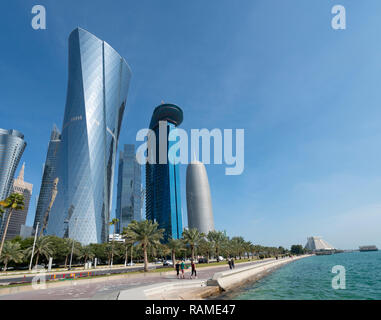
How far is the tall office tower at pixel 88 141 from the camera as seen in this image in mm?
127250

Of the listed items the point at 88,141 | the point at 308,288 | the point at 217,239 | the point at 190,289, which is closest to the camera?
the point at 190,289

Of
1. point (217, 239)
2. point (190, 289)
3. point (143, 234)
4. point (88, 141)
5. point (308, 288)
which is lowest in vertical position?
point (308, 288)

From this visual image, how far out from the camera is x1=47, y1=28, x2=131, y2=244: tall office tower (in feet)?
417

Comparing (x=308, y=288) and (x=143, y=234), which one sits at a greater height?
(x=143, y=234)

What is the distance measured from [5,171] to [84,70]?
124m

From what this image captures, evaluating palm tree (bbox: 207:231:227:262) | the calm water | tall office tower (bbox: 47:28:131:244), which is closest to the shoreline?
the calm water

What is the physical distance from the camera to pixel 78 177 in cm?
12756

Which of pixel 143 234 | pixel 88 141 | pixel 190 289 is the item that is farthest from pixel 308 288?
pixel 88 141

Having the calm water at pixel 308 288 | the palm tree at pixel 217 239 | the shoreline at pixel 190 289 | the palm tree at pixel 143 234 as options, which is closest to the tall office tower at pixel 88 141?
the palm tree at pixel 217 239

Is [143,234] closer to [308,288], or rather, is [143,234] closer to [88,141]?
[308,288]

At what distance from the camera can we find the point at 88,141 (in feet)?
433

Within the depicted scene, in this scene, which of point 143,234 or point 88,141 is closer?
point 143,234

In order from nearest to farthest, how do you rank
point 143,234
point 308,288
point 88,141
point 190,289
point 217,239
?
point 190,289 < point 308,288 < point 143,234 < point 217,239 < point 88,141

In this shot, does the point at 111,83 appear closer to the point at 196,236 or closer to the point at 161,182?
the point at 161,182
